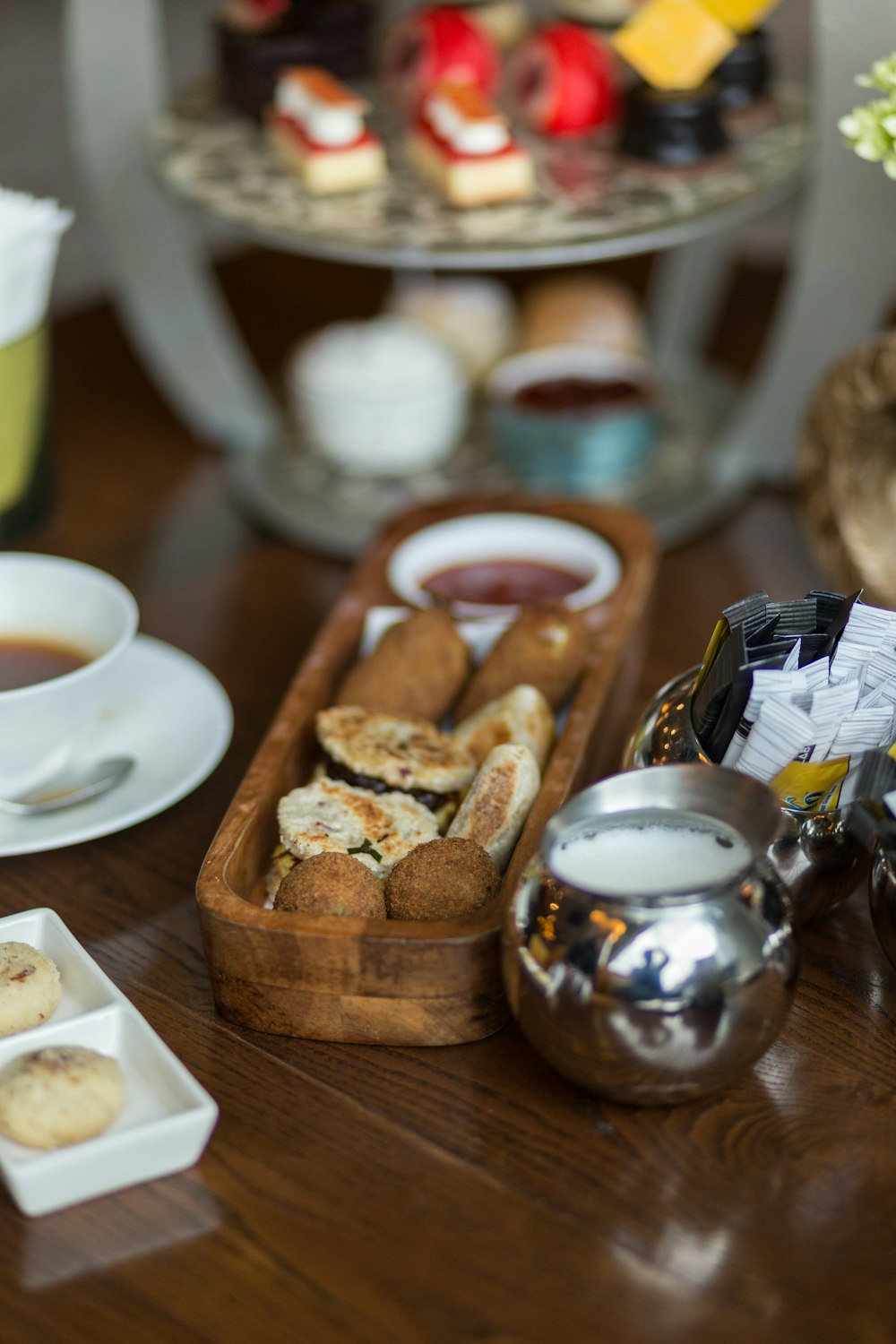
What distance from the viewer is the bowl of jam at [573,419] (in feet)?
4.16

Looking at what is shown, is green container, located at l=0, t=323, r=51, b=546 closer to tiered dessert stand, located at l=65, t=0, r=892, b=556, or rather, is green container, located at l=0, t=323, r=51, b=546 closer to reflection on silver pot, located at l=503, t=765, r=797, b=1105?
tiered dessert stand, located at l=65, t=0, r=892, b=556

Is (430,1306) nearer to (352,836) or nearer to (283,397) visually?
(352,836)

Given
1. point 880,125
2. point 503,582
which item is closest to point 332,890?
point 503,582

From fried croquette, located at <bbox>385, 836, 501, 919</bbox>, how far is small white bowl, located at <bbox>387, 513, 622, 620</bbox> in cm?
34

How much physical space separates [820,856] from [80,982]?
370 millimetres

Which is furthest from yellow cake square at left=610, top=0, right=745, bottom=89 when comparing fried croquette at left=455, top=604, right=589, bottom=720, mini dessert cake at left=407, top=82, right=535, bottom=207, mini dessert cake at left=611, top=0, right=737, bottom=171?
fried croquette at left=455, top=604, right=589, bottom=720

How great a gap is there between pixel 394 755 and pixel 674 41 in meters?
0.67

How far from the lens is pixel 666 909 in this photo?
59 cm

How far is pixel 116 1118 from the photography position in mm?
633

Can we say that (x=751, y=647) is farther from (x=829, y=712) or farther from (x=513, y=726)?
(x=513, y=726)

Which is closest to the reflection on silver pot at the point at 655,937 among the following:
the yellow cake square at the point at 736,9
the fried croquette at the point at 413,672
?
the fried croquette at the point at 413,672

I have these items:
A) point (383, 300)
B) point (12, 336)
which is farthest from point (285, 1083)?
point (383, 300)

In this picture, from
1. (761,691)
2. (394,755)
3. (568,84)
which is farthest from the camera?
(568,84)

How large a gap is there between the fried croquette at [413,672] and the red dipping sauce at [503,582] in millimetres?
81
